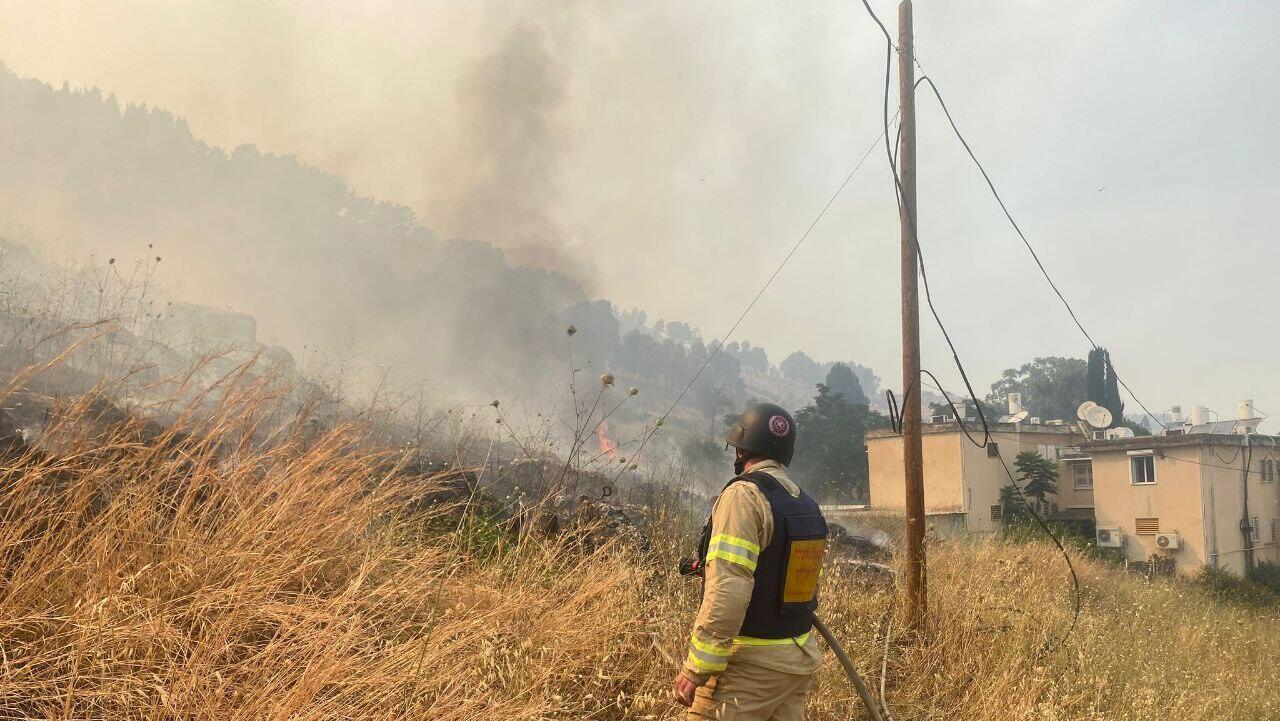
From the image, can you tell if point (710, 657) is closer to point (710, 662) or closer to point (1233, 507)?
point (710, 662)

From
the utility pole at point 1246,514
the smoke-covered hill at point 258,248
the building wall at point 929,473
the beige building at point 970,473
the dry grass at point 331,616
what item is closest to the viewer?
the dry grass at point 331,616

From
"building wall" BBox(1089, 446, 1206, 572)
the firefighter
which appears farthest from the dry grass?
"building wall" BBox(1089, 446, 1206, 572)

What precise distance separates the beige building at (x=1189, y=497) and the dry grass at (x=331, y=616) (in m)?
25.4

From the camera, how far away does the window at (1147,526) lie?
2783cm

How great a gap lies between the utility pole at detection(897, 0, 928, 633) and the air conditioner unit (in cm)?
2672

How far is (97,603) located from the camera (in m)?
2.58

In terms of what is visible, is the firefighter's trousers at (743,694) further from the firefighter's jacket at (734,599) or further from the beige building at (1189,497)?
the beige building at (1189,497)

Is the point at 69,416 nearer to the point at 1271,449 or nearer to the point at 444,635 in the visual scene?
the point at 444,635

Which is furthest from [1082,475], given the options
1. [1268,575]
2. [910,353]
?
[910,353]

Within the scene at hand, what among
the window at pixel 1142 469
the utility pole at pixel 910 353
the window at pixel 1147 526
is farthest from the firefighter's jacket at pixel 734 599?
the window at pixel 1142 469

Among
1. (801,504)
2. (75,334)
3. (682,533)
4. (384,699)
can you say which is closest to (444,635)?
(384,699)

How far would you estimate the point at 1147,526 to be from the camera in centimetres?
2809

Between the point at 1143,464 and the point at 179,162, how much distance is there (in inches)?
1320

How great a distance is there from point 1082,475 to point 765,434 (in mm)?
35331
